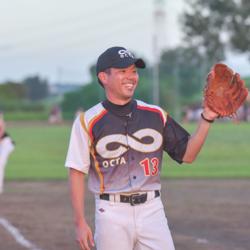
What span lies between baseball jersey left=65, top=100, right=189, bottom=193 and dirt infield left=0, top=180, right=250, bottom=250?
370cm

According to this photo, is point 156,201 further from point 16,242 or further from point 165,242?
point 16,242

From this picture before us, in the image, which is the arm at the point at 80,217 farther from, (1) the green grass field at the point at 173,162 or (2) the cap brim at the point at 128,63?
(1) the green grass field at the point at 173,162

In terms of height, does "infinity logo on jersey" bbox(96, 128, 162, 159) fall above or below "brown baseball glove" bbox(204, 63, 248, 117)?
below

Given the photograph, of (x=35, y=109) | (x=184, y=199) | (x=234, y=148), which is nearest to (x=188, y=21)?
(x=35, y=109)

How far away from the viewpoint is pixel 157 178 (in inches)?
189

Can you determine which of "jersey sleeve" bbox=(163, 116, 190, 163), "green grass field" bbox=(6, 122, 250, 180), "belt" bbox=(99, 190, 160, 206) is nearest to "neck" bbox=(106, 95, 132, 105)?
"jersey sleeve" bbox=(163, 116, 190, 163)

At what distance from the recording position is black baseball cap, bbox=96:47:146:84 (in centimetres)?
468

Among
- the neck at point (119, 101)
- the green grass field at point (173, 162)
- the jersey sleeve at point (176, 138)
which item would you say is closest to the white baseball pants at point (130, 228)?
the jersey sleeve at point (176, 138)

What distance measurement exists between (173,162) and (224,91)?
1853 centimetres

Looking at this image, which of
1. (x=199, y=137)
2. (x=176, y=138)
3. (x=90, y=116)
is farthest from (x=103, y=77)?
(x=199, y=137)

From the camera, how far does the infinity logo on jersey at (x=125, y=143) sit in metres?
4.72

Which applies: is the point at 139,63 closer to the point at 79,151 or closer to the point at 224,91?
the point at 224,91

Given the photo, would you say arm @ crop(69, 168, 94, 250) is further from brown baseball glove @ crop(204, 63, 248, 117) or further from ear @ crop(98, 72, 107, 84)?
brown baseball glove @ crop(204, 63, 248, 117)

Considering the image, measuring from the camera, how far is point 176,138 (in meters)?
4.86
